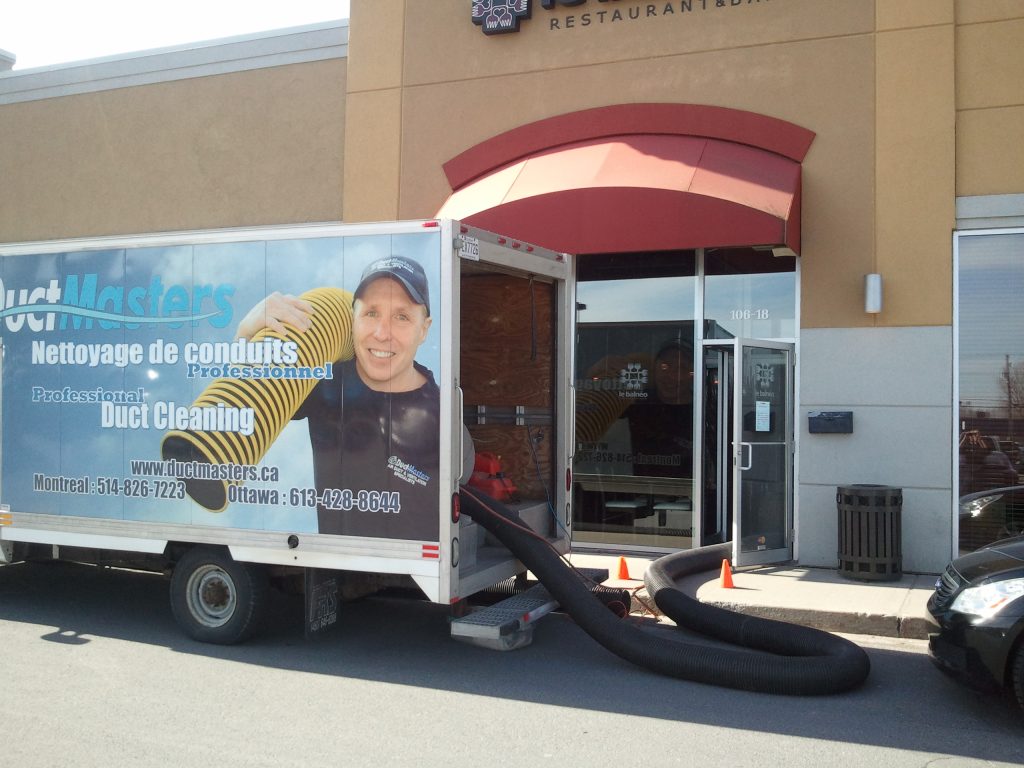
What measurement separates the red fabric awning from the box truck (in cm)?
172

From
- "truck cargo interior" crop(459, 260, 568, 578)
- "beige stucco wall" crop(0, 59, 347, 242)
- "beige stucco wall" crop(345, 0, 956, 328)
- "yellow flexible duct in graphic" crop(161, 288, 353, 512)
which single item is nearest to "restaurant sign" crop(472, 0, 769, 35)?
"beige stucco wall" crop(345, 0, 956, 328)

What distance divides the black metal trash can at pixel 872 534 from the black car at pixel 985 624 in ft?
10.8

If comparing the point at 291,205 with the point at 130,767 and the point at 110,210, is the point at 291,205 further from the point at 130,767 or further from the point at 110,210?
the point at 130,767

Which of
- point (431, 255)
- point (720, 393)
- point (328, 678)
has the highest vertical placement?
point (431, 255)

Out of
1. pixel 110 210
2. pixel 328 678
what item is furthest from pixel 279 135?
pixel 328 678

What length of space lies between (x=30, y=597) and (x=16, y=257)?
3243 mm

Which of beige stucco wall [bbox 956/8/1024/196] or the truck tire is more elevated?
beige stucco wall [bbox 956/8/1024/196]

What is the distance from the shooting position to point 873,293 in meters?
10.1

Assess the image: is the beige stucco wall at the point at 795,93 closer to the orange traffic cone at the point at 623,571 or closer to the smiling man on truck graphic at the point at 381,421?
the orange traffic cone at the point at 623,571

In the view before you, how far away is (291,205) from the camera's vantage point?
45.0 feet

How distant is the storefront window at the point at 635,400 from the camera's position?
11539 millimetres

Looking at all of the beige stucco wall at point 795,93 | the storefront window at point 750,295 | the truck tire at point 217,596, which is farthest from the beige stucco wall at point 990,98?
the truck tire at point 217,596

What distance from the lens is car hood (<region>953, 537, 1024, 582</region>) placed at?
19.7 feet

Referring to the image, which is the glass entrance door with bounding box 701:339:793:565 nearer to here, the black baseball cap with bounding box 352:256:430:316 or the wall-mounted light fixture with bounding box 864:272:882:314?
the wall-mounted light fixture with bounding box 864:272:882:314
